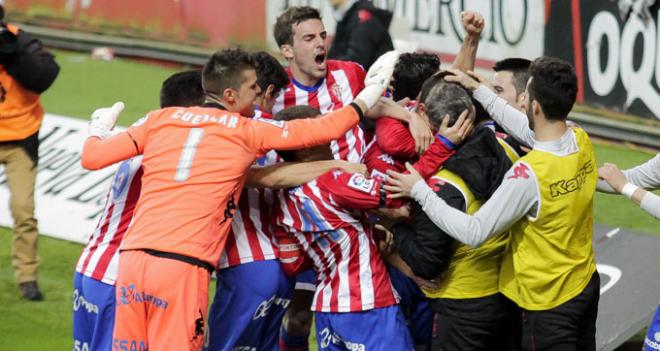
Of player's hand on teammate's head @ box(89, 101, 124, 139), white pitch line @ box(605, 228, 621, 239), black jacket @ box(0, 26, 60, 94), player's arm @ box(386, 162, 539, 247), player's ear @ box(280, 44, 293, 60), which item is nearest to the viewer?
player's arm @ box(386, 162, 539, 247)

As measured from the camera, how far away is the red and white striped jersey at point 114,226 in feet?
18.5

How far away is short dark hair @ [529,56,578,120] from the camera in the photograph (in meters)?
4.82

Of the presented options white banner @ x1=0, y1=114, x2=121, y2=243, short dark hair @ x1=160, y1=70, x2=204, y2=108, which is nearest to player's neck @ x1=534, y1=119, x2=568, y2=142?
short dark hair @ x1=160, y1=70, x2=204, y2=108

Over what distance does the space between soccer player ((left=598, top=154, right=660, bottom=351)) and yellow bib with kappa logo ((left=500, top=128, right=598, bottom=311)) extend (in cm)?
17

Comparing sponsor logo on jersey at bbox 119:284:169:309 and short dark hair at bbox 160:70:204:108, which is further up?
short dark hair at bbox 160:70:204:108

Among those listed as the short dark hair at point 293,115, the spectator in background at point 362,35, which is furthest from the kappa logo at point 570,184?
the spectator in background at point 362,35

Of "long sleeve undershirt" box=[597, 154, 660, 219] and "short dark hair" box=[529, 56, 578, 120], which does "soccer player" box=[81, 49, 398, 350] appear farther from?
"long sleeve undershirt" box=[597, 154, 660, 219]

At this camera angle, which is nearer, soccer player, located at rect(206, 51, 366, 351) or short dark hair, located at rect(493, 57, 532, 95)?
soccer player, located at rect(206, 51, 366, 351)

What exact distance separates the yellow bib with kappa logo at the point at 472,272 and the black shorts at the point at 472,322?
0.11 feet

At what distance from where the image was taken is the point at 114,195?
5.73m

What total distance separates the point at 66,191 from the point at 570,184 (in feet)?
19.7

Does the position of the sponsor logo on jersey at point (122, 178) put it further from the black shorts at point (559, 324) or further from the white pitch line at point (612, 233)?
the white pitch line at point (612, 233)

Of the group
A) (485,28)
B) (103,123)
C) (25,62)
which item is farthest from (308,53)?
(485,28)

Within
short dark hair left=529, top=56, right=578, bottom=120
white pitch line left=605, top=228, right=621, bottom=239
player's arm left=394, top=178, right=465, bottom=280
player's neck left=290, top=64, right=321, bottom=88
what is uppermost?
short dark hair left=529, top=56, right=578, bottom=120
